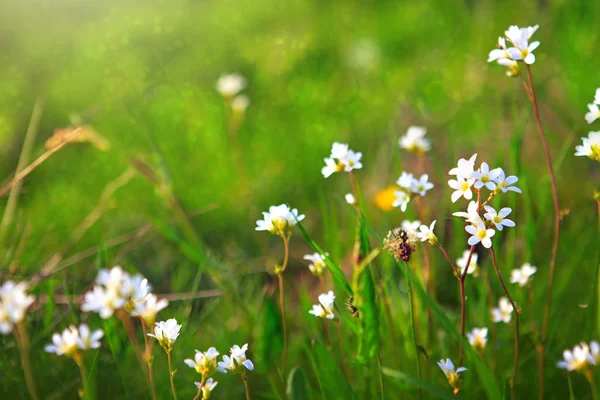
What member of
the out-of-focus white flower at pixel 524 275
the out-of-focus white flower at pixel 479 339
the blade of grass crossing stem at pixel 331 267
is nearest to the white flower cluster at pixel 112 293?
the blade of grass crossing stem at pixel 331 267

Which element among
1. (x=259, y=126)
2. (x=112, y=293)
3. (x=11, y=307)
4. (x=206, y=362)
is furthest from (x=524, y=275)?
(x=259, y=126)

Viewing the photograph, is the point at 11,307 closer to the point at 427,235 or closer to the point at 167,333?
the point at 167,333

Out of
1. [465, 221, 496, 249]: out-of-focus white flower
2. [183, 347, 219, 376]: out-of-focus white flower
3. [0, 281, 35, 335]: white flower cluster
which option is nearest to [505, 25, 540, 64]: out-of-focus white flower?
[465, 221, 496, 249]: out-of-focus white flower

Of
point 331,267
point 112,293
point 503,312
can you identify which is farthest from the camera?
point 503,312

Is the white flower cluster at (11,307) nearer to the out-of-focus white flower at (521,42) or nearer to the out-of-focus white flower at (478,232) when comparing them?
the out-of-focus white flower at (478,232)

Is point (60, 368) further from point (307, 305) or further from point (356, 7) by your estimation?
point (356, 7)

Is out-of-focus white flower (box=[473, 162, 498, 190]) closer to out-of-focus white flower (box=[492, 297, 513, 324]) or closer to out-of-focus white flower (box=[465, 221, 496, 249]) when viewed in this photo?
out-of-focus white flower (box=[465, 221, 496, 249])

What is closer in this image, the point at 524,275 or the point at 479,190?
the point at 479,190
